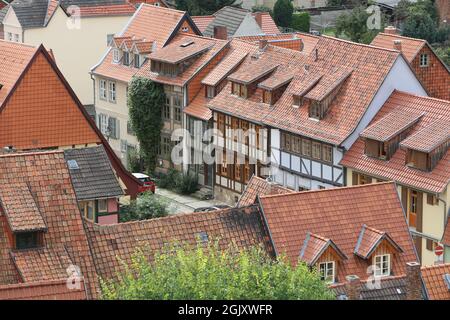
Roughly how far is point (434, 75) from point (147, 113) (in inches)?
585

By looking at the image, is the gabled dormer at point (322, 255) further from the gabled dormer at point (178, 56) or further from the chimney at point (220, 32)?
the chimney at point (220, 32)

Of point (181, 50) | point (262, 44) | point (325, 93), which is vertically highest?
point (262, 44)

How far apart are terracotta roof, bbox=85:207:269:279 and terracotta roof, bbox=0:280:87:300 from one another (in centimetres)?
405

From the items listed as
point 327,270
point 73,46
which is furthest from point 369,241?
point 73,46

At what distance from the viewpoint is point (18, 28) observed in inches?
3590

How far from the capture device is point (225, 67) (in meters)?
76.9

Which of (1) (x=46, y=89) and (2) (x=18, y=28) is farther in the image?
(2) (x=18, y=28)

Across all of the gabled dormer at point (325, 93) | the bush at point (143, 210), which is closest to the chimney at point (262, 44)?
the gabled dormer at point (325, 93)

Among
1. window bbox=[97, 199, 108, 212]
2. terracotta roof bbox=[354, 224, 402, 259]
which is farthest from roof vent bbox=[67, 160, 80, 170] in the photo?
terracotta roof bbox=[354, 224, 402, 259]

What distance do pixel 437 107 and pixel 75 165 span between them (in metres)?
15.7

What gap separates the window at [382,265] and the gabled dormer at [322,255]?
3.97ft

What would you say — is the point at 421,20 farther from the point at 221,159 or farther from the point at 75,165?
the point at 75,165

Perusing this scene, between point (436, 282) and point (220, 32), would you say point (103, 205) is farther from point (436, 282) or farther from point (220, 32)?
point (220, 32)
